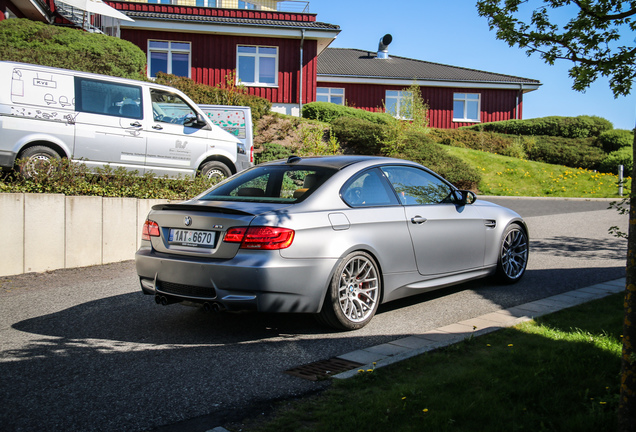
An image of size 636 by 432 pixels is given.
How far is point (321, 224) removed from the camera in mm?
5098

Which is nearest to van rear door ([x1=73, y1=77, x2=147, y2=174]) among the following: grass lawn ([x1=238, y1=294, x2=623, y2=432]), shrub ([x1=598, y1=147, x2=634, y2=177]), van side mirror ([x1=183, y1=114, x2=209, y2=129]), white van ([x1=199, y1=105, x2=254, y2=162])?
van side mirror ([x1=183, y1=114, x2=209, y2=129])

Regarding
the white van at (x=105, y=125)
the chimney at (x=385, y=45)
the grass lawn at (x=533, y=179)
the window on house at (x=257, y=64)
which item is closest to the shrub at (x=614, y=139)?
the grass lawn at (x=533, y=179)

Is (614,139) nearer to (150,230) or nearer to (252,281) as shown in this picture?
(150,230)

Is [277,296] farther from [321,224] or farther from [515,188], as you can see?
[515,188]

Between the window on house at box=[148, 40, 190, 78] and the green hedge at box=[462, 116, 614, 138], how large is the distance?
48.8 ft

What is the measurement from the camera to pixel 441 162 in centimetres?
2031

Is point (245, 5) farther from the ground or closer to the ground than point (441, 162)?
farther from the ground

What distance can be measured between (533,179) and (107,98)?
1706 centimetres

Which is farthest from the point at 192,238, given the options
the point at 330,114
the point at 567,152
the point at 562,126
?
the point at 562,126

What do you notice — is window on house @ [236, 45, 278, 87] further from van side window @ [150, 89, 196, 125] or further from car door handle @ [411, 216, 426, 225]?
car door handle @ [411, 216, 426, 225]

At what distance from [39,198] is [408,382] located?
6.10 meters

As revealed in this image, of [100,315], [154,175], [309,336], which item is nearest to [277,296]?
[309,336]

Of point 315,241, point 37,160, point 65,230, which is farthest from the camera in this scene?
point 37,160

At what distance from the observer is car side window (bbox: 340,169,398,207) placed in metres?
5.58
